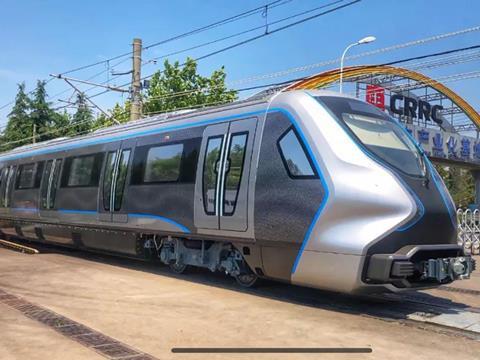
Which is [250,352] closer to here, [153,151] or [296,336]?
[296,336]

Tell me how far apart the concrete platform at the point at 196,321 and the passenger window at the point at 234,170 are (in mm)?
1433

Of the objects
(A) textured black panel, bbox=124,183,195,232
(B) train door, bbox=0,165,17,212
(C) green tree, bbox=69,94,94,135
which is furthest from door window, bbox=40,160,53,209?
(C) green tree, bbox=69,94,94,135

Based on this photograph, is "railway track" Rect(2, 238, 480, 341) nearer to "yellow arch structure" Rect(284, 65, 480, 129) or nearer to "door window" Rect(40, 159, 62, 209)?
"door window" Rect(40, 159, 62, 209)

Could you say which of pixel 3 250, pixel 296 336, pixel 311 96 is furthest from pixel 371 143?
pixel 3 250

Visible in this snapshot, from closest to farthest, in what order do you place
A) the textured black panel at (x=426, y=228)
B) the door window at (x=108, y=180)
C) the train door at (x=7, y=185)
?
1. the textured black panel at (x=426, y=228)
2. the door window at (x=108, y=180)
3. the train door at (x=7, y=185)

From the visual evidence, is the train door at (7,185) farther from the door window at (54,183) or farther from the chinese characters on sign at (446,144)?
the chinese characters on sign at (446,144)

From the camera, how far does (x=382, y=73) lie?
37.8m

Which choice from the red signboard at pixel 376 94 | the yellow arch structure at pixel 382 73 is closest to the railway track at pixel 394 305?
the yellow arch structure at pixel 382 73

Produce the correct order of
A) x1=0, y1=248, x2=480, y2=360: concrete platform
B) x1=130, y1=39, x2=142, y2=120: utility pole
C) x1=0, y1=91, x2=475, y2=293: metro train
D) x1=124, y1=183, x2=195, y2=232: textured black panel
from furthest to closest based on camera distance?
x1=130, y1=39, x2=142, y2=120: utility pole, x1=124, y1=183, x2=195, y2=232: textured black panel, x1=0, y1=91, x2=475, y2=293: metro train, x1=0, y1=248, x2=480, y2=360: concrete platform

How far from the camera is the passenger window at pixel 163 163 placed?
9875mm

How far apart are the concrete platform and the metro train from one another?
47 cm

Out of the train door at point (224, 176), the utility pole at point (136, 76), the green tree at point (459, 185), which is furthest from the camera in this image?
the green tree at point (459, 185)

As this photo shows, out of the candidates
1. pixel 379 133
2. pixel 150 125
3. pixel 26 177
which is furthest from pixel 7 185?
pixel 379 133

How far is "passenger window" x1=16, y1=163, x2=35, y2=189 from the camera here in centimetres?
1598
